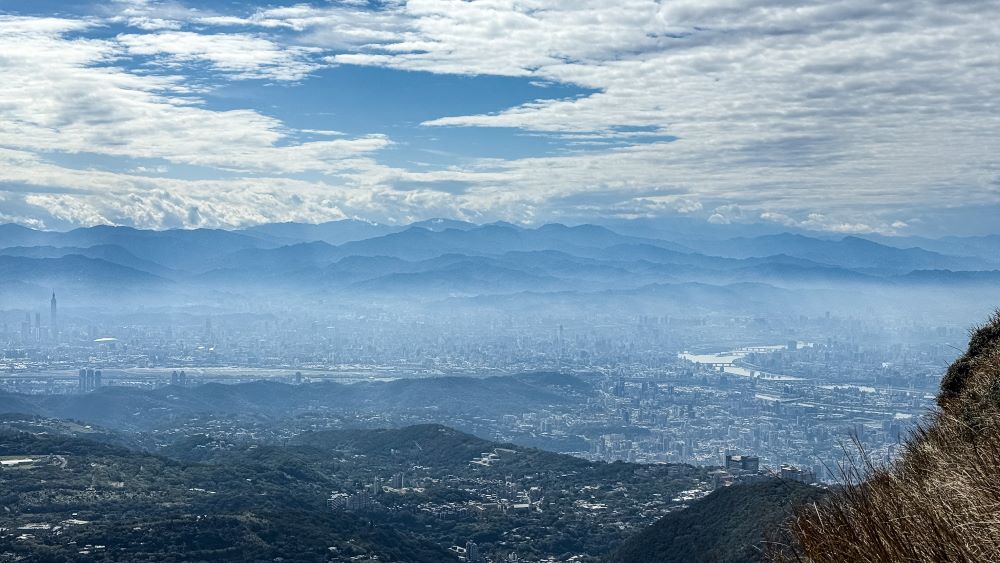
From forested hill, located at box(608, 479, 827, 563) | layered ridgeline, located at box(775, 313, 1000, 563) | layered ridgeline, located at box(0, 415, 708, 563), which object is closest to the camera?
layered ridgeline, located at box(775, 313, 1000, 563)

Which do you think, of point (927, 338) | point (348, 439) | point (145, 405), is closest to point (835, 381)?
point (927, 338)

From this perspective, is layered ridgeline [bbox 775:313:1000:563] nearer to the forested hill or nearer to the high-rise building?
the forested hill

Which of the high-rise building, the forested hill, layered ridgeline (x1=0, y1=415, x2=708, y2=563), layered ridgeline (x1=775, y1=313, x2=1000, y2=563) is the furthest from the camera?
the high-rise building

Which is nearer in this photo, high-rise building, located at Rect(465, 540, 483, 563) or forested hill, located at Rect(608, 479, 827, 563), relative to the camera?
forested hill, located at Rect(608, 479, 827, 563)

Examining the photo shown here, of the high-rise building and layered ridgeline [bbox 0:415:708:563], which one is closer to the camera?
layered ridgeline [bbox 0:415:708:563]

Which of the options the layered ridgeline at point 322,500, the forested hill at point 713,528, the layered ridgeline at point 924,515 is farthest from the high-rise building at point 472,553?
the layered ridgeline at point 924,515

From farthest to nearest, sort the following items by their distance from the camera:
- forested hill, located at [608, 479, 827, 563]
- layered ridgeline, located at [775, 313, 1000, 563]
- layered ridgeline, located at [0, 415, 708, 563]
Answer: layered ridgeline, located at [0, 415, 708, 563] < forested hill, located at [608, 479, 827, 563] < layered ridgeline, located at [775, 313, 1000, 563]

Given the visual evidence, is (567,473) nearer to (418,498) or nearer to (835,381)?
(418,498)

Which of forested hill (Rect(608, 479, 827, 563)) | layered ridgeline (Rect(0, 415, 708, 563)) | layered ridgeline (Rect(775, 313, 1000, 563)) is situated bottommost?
layered ridgeline (Rect(0, 415, 708, 563))

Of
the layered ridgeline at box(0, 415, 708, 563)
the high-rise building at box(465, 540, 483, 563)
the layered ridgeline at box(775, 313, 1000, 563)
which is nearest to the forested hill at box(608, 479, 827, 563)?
the layered ridgeline at box(0, 415, 708, 563)

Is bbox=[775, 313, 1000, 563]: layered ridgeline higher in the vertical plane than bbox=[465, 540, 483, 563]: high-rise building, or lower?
higher

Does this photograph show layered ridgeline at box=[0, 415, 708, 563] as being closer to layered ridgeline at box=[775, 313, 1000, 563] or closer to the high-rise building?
the high-rise building

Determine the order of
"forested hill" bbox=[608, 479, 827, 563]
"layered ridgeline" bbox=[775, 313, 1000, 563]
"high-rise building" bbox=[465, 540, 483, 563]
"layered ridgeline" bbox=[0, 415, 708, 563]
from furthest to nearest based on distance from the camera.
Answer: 1. "high-rise building" bbox=[465, 540, 483, 563]
2. "layered ridgeline" bbox=[0, 415, 708, 563]
3. "forested hill" bbox=[608, 479, 827, 563]
4. "layered ridgeline" bbox=[775, 313, 1000, 563]
